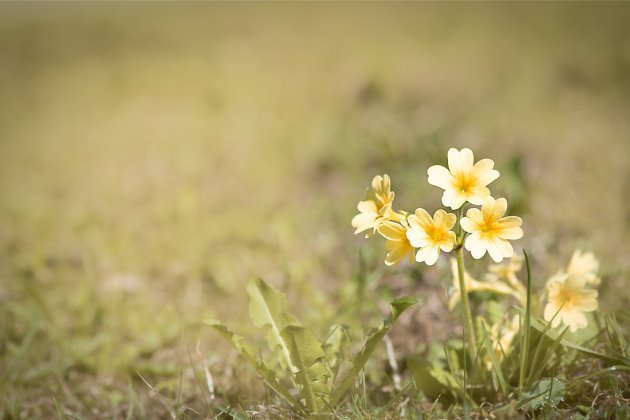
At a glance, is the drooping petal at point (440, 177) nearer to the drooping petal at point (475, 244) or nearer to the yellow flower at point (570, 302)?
the drooping petal at point (475, 244)

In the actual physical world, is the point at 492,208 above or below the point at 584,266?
above

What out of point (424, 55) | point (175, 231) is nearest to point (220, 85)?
point (424, 55)

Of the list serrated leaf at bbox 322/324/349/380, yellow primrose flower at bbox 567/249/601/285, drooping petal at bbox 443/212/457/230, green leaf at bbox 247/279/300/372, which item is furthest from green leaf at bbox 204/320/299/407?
yellow primrose flower at bbox 567/249/601/285

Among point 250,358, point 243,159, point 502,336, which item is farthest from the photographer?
point 243,159

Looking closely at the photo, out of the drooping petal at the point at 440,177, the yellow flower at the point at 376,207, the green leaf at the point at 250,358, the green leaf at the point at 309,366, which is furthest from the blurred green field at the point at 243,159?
the drooping petal at the point at 440,177

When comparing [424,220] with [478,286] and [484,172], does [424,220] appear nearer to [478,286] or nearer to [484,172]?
[484,172]

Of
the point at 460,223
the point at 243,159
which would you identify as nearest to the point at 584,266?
the point at 460,223

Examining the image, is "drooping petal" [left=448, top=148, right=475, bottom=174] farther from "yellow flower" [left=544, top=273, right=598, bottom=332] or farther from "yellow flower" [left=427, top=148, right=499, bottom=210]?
"yellow flower" [left=544, top=273, right=598, bottom=332]
